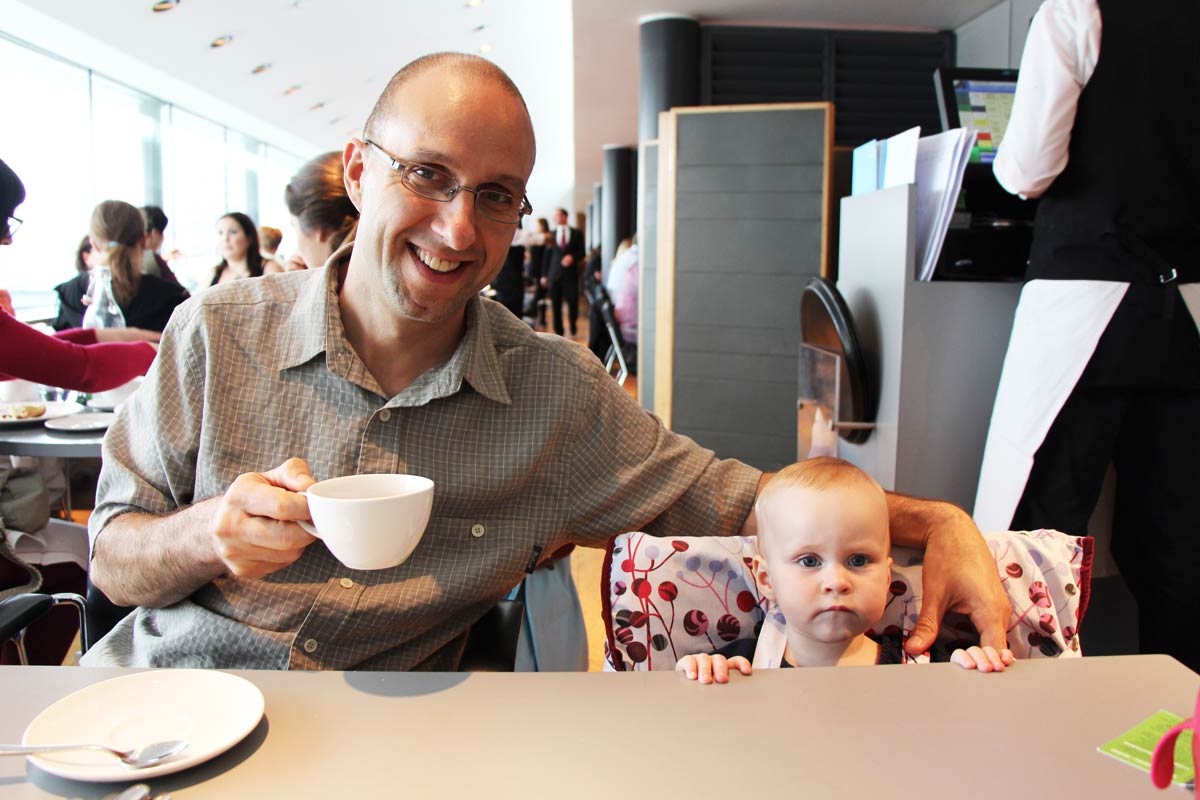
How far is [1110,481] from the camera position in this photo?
2.42 meters

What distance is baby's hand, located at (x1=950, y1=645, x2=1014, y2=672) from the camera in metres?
0.98

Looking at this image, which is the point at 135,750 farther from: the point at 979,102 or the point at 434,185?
the point at 979,102

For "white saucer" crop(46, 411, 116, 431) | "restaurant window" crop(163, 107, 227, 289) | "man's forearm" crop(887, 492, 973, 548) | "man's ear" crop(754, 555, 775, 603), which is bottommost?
"man's ear" crop(754, 555, 775, 603)

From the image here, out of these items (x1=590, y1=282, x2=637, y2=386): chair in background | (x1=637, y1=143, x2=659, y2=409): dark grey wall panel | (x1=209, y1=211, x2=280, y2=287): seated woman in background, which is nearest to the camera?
(x1=209, y1=211, x2=280, y2=287): seated woman in background

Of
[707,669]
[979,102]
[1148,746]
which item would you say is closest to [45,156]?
[979,102]

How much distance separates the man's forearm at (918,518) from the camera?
1279 mm

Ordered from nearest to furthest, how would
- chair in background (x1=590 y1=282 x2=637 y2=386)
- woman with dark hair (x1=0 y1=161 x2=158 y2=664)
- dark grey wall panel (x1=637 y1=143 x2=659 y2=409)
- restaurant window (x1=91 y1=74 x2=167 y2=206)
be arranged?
woman with dark hair (x1=0 y1=161 x2=158 y2=664) < dark grey wall panel (x1=637 y1=143 x2=659 y2=409) < chair in background (x1=590 y1=282 x2=637 y2=386) < restaurant window (x1=91 y1=74 x2=167 y2=206)

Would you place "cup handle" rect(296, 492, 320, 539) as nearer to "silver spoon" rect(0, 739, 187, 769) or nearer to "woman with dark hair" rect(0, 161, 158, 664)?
"silver spoon" rect(0, 739, 187, 769)

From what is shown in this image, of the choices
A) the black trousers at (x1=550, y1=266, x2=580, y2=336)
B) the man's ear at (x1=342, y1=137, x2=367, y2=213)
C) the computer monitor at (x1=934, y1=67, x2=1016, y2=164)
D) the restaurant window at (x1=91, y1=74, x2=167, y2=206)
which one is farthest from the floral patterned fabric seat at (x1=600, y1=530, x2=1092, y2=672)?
the black trousers at (x1=550, y1=266, x2=580, y2=336)

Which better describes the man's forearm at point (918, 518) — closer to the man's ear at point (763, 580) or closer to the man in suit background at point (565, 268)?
the man's ear at point (763, 580)

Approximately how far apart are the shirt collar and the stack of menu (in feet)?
5.37

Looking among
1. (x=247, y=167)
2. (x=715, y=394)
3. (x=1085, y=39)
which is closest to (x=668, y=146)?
(x=715, y=394)

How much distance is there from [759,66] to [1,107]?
220 inches

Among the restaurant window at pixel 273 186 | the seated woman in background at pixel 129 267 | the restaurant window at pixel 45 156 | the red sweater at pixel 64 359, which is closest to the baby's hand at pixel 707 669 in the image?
the red sweater at pixel 64 359
